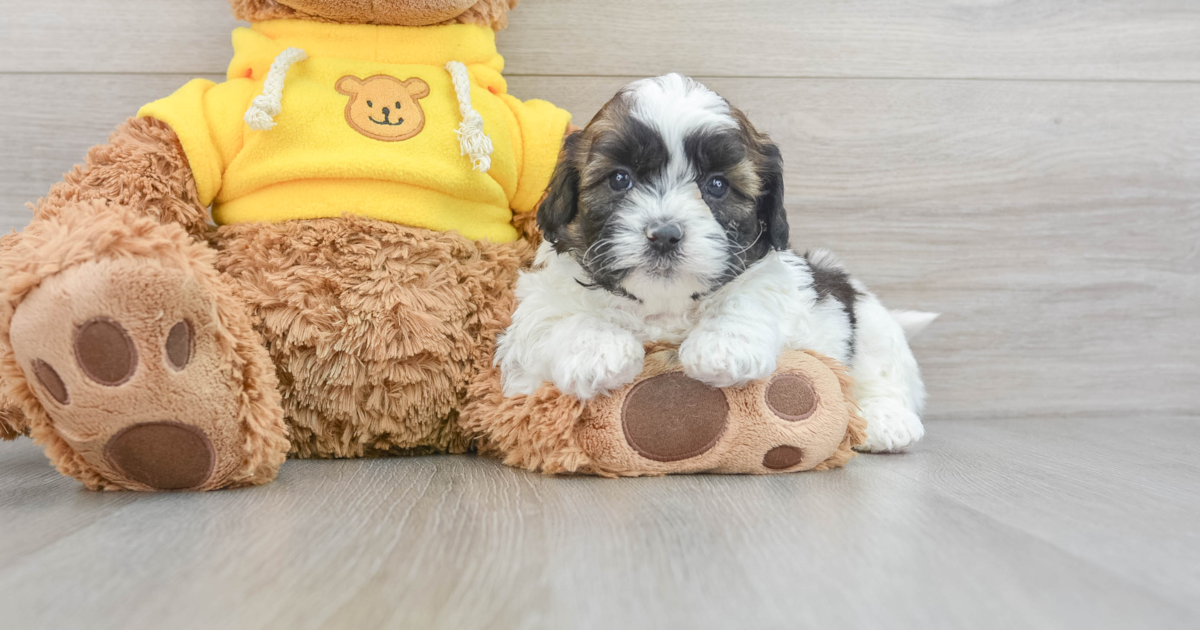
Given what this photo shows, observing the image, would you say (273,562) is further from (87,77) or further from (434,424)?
(87,77)

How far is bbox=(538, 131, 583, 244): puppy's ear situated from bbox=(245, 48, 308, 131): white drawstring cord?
565 mm

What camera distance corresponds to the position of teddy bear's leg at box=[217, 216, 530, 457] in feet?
5.16

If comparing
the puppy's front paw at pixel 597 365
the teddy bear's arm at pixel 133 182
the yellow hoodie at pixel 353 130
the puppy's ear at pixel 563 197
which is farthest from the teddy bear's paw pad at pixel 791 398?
the teddy bear's arm at pixel 133 182

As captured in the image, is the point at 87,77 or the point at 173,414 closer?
the point at 173,414

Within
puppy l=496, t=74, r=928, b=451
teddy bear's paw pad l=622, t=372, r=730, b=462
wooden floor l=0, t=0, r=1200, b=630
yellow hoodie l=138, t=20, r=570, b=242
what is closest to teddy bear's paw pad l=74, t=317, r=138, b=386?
wooden floor l=0, t=0, r=1200, b=630

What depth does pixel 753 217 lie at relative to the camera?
150 centimetres

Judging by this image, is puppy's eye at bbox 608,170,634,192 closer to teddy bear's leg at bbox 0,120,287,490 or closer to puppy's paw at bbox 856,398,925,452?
teddy bear's leg at bbox 0,120,287,490

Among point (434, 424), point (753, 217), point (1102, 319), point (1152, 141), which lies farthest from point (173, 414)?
point (1152, 141)

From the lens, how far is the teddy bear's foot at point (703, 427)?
4.74ft

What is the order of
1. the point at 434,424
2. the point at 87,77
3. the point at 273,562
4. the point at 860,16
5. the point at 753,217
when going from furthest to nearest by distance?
1. the point at 860,16
2. the point at 87,77
3. the point at 434,424
4. the point at 753,217
5. the point at 273,562

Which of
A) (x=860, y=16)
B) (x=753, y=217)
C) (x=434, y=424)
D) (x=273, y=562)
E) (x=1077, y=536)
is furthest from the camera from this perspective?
(x=860, y=16)

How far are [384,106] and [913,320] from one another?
4.72 feet

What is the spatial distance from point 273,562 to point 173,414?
417 millimetres

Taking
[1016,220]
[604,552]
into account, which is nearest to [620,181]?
[604,552]
